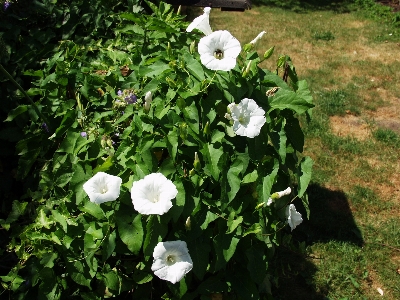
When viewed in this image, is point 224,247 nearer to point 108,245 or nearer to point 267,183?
point 267,183

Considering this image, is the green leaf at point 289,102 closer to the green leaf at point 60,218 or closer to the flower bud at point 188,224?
the flower bud at point 188,224

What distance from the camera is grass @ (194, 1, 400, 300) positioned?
11.1ft

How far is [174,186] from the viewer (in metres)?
1.78

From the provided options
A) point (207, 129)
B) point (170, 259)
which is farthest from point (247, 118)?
point (170, 259)

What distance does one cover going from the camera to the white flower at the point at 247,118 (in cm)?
194

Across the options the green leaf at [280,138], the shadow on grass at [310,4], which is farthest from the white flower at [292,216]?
the shadow on grass at [310,4]

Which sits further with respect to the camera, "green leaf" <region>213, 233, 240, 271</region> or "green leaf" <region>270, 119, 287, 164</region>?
"green leaf" <region>270, 119, 287, 164</region>

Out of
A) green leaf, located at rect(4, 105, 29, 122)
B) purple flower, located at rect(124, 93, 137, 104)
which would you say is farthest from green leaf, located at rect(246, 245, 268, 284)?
green leaf, located at rect(4, 105, 29, 122)

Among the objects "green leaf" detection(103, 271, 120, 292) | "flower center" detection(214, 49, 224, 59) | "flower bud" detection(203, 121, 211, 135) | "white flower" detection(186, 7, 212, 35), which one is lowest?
"green leaf" detection(103, 271, 120, 292)

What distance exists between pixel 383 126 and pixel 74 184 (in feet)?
12.9

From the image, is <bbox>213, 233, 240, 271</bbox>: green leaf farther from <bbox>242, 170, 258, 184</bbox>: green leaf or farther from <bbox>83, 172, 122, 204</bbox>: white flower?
<bbox>83, 172, 122, 204</bbox>: white flower

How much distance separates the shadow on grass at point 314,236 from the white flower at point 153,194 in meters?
1.42

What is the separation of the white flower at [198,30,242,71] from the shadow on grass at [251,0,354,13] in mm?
7577

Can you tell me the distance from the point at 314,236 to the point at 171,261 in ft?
6.84
